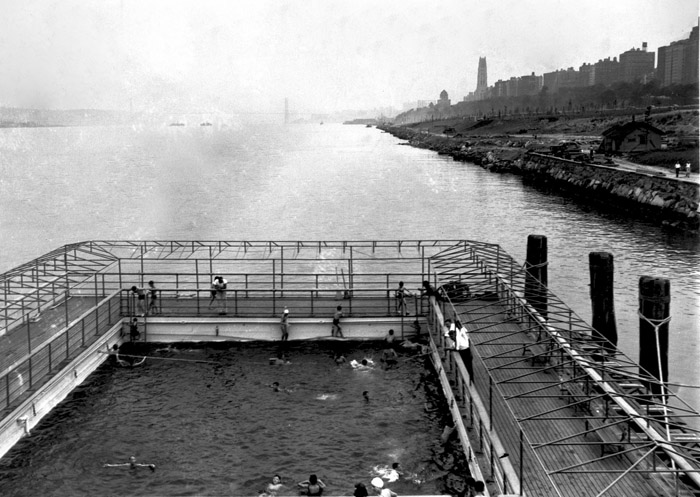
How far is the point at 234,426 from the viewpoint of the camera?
25.3 m

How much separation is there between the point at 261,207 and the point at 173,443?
76.4m

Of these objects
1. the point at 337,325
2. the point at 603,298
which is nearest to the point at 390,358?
the point at 337,325

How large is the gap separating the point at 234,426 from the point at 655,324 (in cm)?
1466

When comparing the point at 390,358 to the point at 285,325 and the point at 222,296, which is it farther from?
the point at 222,296

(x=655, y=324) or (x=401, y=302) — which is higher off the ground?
(x=655, y=324)

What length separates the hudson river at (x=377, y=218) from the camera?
49625mm

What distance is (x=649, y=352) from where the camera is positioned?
26.0 m

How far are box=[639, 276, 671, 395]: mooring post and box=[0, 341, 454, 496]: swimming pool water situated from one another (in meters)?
7.41

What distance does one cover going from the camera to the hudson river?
163 feet

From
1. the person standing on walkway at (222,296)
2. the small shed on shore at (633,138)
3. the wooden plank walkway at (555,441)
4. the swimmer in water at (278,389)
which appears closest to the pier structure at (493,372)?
the wooden plank walkway at (555,441)

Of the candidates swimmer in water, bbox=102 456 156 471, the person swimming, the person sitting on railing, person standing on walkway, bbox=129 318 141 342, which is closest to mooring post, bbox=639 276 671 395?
the person sitting on railing

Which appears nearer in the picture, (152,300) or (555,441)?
(555,441)

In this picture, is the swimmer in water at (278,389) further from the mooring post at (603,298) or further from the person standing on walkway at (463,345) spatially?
the mooring post at (603,298)

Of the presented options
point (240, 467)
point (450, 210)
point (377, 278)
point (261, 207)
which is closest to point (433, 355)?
point (240, 467)
